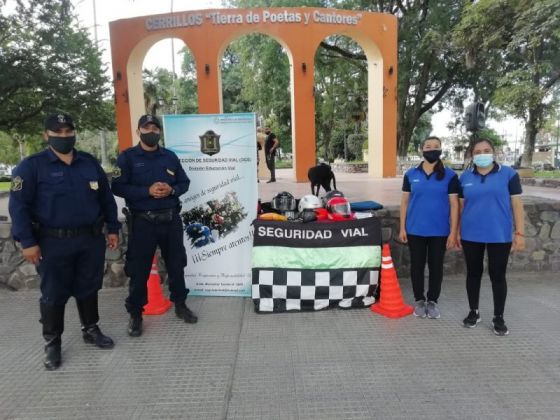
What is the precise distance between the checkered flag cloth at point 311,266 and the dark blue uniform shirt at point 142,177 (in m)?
0.95

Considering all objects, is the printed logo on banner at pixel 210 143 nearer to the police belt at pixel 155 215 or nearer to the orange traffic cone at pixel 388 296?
the police belt at pixel 155 215

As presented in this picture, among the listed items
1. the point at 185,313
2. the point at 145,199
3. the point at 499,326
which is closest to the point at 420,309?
the point at 499,326

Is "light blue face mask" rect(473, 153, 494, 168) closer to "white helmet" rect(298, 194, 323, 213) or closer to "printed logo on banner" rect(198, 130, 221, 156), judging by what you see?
"white helmet" rect(298, 194, 323, 213)

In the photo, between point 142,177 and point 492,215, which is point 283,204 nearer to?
point 142,177

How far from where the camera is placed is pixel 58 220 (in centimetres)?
294

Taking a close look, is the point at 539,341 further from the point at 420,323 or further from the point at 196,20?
the point at 196,20

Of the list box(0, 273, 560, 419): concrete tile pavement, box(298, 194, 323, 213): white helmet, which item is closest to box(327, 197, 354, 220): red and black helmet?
box(298, 194, 323, 213): white helmet

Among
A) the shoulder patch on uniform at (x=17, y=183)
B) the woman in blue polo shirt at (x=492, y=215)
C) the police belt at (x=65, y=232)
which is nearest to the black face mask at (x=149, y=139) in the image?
the police belt at (x=65, y=232)

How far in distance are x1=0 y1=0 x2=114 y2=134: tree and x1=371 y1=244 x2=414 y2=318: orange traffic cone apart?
13.4m

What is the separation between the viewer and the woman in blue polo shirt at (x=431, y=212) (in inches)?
139

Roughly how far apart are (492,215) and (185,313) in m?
2.82

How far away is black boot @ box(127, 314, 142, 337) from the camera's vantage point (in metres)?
3.54

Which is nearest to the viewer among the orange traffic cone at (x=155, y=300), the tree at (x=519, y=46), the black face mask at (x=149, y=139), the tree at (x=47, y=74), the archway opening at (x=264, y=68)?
the black face mask at (x=149, y=139)

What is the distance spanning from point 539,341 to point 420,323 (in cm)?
91
